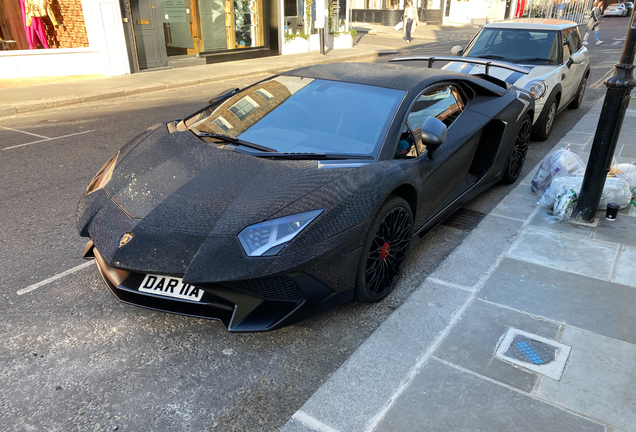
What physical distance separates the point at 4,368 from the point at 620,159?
7118 mm

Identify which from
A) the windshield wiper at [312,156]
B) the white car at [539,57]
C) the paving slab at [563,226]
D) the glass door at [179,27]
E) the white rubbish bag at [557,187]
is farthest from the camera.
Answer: the glass door at [179,27]

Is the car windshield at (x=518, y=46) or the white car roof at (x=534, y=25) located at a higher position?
the white car roof at (x=534, y=25)

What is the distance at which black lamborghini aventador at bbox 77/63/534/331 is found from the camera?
8.64 ft

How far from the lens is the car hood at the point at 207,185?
272 cm

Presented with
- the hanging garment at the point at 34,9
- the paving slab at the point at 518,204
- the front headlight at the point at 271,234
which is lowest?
the paving slab at the point at 518,204

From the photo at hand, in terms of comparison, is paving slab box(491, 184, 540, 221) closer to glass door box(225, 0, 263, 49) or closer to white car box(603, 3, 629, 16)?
glass door box(225, 0, 263, 49)

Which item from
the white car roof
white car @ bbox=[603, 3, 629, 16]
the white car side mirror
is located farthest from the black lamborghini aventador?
white car @ bbox=[603, 3, 629, 16]

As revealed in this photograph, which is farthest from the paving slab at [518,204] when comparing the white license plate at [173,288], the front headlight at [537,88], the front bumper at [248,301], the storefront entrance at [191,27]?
the storefront entrance at [191,27]

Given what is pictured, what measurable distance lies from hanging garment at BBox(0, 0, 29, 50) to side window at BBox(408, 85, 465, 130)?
12708 millimetres

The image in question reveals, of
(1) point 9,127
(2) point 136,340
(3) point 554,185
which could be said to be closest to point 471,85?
(3) point 554,185

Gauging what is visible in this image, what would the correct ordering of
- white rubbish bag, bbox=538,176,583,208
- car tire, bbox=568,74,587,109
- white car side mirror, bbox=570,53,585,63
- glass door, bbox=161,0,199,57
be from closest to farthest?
white rubbish bag, bbox=538,176,583,208, white car side mirror, bbox=570,53,585,63, car tire, bbox=568,74,587,109, glass door, bbox=161,0,199,57

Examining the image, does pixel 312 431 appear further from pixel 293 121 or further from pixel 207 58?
pixel 207 58

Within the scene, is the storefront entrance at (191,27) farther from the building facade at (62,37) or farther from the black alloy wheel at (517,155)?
the black alloy wheel at (517,155)

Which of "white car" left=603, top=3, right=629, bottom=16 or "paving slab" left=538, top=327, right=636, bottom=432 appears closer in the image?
"paving slab" left=538, top=327, right=636, bottom=432
